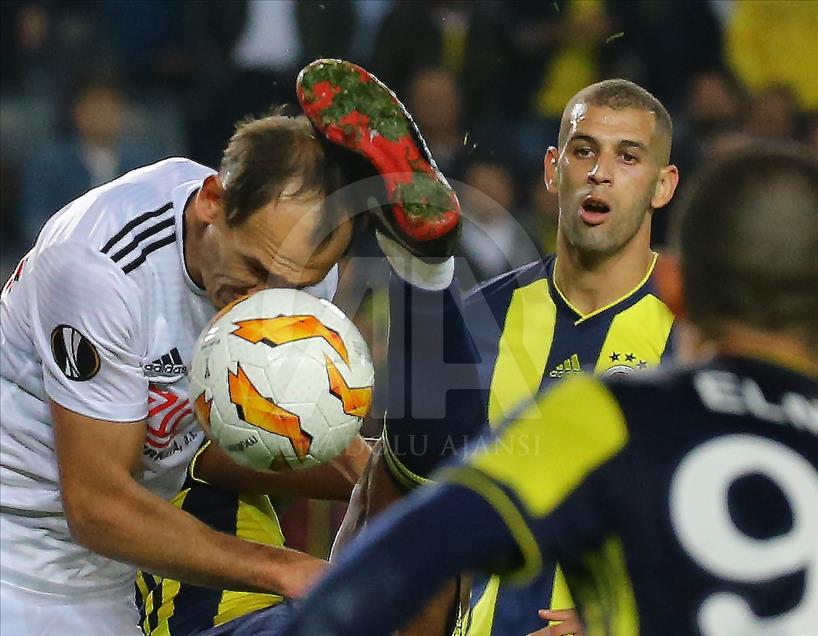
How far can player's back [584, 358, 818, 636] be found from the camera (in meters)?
1.82

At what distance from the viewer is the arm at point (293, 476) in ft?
13.1

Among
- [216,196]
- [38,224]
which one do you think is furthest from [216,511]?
[38,224]

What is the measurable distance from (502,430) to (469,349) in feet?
6.19

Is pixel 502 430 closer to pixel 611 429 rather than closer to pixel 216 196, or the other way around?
pixel 611 429

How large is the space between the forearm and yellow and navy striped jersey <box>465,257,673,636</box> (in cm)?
73

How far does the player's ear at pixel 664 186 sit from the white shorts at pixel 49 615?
1.84m

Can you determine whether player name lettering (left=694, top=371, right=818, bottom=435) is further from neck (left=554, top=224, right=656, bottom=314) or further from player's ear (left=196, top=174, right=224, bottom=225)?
neck (left=554, top=224, right=656, bottom=314)

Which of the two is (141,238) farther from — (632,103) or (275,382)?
(632,103)

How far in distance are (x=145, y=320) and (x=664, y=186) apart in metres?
1.53

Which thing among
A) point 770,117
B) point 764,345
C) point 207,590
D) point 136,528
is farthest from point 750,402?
point 770,117

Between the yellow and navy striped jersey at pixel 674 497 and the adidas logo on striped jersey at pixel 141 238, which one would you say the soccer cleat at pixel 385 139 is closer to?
the adidas logo on striped jersey at pixel 141 238

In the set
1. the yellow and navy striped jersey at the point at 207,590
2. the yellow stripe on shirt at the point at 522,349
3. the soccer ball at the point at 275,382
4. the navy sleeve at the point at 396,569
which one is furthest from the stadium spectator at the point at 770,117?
the navy sleeve at the point at 396,569

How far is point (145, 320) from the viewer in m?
3.32

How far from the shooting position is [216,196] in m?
3.27
